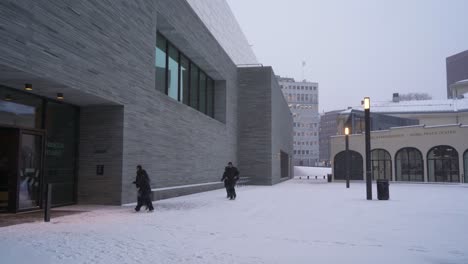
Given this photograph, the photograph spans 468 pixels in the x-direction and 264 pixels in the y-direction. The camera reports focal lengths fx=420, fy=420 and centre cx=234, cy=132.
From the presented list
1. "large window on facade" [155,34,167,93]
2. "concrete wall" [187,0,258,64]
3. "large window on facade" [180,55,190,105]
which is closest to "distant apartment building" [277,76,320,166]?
"concrete wall" [187,0,258,64]

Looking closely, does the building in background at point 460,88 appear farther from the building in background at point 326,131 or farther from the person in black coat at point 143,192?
the building in background at point 326,131

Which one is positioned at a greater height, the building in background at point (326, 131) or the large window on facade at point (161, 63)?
the building in background at point (326, 131)

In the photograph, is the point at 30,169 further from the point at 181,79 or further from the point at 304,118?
the point at 304,118

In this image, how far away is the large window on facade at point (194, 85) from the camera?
26.1m

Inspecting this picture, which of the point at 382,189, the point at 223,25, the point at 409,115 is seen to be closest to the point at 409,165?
the point at 409,115

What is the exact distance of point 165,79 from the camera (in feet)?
69.1

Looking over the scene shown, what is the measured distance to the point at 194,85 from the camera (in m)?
26.8

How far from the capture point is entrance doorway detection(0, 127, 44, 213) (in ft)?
39.6

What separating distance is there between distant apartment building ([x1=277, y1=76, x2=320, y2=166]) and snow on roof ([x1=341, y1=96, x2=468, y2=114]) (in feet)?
258

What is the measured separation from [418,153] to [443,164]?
8.05 ft

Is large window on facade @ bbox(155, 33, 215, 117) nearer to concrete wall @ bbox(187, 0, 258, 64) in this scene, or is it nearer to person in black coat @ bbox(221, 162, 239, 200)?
concrete wall @ bbox(187, 0, 258, 64)

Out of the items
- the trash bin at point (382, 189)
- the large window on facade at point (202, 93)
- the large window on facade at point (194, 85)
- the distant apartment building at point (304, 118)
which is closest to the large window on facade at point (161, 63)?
the large window on facade at point (194, 85)

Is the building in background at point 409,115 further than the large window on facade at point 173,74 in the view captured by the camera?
Yes

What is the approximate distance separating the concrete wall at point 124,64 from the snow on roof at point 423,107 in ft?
118
